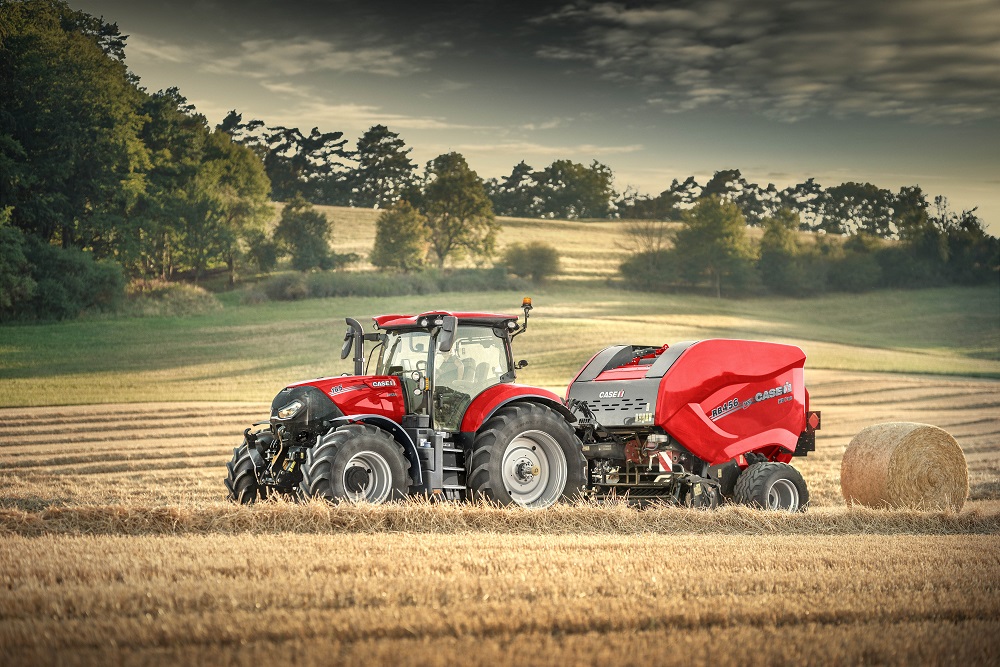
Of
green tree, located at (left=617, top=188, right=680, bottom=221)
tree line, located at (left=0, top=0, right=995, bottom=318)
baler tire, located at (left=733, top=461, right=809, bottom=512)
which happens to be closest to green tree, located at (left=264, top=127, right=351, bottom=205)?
tree line, located at (left=0, top=0, right=995, bottom=318)

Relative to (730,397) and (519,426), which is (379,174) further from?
(519,426)

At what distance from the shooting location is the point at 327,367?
2483 cm

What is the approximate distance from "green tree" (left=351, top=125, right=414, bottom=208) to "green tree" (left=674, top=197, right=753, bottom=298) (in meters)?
10.1

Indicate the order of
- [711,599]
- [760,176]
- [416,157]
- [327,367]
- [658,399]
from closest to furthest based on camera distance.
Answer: [711,599], [658,399], [327,367], [416,157], [760,176]

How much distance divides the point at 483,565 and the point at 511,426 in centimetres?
307

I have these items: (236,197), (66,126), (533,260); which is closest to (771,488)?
(66,126)

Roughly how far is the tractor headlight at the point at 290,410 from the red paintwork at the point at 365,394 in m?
0.23

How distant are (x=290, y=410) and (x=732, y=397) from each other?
467cm

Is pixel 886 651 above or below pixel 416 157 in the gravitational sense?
below

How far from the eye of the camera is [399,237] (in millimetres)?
28625

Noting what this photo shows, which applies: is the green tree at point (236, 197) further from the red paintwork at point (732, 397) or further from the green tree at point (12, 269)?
the red paintwork at point (732, 397)

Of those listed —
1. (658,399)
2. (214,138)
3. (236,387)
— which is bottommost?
(236,387)

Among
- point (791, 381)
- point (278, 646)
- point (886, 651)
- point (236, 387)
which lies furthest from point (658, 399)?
point (236, 387)

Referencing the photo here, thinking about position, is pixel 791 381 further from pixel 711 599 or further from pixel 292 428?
pixel 711 599
